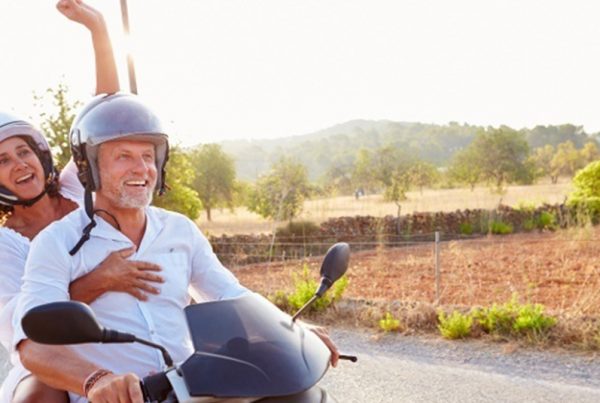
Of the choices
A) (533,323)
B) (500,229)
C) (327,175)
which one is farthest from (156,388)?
(327,175)

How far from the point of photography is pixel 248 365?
6.34 ft

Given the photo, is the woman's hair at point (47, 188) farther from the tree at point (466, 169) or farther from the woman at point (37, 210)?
the tree at point (466, 169)

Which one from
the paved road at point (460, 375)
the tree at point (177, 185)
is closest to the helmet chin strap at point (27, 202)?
the paved road at point (460, 375)

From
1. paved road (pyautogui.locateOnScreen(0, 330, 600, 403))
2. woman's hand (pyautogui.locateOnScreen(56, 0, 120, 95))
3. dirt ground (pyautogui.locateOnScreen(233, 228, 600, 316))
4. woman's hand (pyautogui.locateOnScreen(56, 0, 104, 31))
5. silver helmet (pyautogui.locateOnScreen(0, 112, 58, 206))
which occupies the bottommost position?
dirt ground (pyautogui.locateOnScreen(233, 228, 600, 316))

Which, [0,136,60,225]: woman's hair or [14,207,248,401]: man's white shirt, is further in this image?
[0,136,60,225]: woman's hair

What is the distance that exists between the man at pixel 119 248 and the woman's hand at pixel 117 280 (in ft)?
0.10

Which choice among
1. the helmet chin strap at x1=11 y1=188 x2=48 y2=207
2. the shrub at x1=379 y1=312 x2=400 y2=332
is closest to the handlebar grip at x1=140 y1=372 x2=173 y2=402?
the helmet chin strap at x1=11 y1=188 x2=48 y2=207

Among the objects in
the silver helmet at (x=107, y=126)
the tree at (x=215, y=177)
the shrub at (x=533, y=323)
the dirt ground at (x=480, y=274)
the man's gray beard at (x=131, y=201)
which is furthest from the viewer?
the tree at (x=215, y=177)

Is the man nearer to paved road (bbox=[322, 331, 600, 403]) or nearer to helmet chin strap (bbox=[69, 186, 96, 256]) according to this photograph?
helmet chin strap (bbox=[69, 186, 96, 256])

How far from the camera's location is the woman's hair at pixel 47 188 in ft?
11.4

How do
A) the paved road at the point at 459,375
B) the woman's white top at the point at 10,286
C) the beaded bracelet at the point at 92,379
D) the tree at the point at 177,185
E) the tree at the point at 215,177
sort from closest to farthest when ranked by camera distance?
the beaded bracelet at the point at 92,379
the woman's white top at the point at 10,286
the paved road at the point at 459,375
the tree at the point at 177,185
the tree at the point at 215,177

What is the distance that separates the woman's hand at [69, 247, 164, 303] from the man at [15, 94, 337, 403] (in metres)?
0.03

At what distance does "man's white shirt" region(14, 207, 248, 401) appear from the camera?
2.38 metres

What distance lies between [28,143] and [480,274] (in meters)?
10.2
